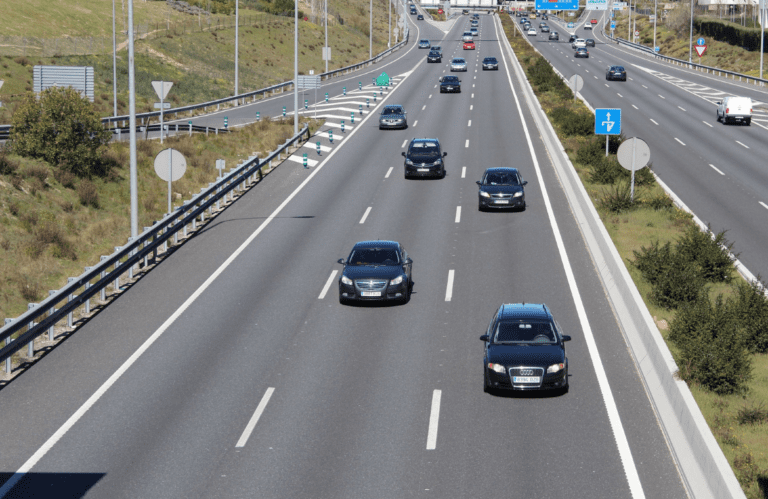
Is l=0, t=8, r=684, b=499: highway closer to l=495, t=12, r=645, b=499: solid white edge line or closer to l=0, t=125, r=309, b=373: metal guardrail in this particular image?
l=495, t=12, r=645, b=499: solid white edge line

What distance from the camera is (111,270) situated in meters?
26.7

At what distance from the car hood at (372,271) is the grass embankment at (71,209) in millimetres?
9991

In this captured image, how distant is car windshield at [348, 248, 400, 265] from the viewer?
923 inches

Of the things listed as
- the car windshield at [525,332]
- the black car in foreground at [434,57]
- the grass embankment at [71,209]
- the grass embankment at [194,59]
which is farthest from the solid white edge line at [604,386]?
the black car in foreground at [434,57]

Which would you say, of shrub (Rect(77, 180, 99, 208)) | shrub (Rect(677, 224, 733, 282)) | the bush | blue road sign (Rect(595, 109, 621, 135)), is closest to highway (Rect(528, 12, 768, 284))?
shrub (Rect(677, 224, 733, 282))

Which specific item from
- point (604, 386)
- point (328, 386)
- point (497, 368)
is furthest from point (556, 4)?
point (497, 368)

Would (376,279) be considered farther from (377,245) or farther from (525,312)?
(525,312)

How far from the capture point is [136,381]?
1748cm

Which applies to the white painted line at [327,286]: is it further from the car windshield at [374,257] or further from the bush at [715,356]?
the bush at [715,356]

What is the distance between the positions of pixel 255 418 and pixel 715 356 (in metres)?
8.06

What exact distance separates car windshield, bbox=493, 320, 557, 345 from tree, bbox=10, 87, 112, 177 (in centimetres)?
2902

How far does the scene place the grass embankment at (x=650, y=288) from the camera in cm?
1328

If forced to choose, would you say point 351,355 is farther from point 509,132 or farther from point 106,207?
point 509,132

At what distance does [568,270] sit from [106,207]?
22.2 m
